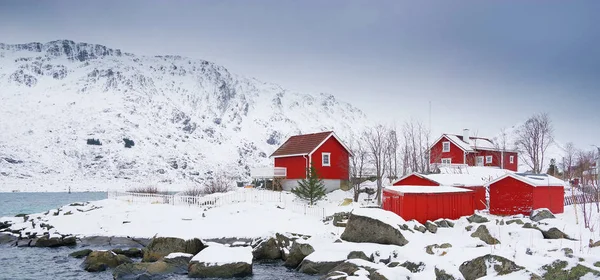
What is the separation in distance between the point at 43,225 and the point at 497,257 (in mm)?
25949

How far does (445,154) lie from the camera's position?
169ft

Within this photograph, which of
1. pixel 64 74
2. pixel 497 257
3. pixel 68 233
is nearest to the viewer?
pixel 497 257

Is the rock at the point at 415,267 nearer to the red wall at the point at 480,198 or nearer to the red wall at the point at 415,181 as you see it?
the red wall at the point at 415,181

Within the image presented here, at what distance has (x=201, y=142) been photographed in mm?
136000

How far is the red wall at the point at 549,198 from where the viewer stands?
26844 millimetres

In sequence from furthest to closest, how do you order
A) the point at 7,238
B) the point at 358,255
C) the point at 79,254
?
the point at 7,238 → the point at 79,254 → the point at 358,255

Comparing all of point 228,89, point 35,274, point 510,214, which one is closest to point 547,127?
point 510,214

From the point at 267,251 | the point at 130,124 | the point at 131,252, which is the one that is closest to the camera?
the point at 267,251

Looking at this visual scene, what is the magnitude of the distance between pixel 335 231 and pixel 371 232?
11.8ft

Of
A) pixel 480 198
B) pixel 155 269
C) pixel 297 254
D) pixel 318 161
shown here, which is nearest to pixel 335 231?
pixel 297 254

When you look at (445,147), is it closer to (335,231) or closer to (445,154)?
(445,154)

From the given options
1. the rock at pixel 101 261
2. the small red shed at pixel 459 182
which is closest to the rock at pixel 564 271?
the rock at pixel 101 261

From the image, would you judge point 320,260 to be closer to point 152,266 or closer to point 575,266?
point 152,266

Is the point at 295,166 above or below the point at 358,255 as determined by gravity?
above
